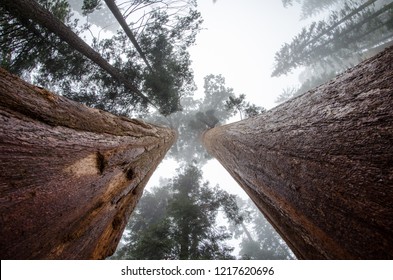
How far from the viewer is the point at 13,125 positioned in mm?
995

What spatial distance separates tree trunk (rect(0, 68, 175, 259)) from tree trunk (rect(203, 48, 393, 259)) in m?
1.45

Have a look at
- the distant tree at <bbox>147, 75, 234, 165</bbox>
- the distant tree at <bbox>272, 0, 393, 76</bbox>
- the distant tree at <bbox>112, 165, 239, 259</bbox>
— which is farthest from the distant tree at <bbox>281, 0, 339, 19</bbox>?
the distant tree at <bbox>112, 165, 239, 259</bbox>

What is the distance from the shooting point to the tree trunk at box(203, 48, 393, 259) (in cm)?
98

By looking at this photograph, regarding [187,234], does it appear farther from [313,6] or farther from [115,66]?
[313,6]

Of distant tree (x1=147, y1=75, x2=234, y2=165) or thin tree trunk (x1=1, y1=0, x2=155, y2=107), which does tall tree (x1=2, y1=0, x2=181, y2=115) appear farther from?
distant tree (x1=147, y1=75, x2=234, y2=165)

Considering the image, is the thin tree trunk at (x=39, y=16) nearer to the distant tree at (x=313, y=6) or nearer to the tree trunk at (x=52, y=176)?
the tree trunk at (x=52, y=176)

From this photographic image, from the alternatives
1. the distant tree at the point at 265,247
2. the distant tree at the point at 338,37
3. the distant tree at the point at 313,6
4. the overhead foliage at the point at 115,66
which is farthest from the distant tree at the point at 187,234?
the distant tree at the point at 313,6

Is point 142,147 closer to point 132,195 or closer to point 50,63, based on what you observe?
point 132,195

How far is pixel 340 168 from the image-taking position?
1236mm

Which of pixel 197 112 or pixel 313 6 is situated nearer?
pixel 197 112

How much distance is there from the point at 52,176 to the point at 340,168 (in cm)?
155

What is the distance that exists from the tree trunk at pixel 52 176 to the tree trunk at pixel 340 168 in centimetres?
→ 145

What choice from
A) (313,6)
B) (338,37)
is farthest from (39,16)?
(313,6)
